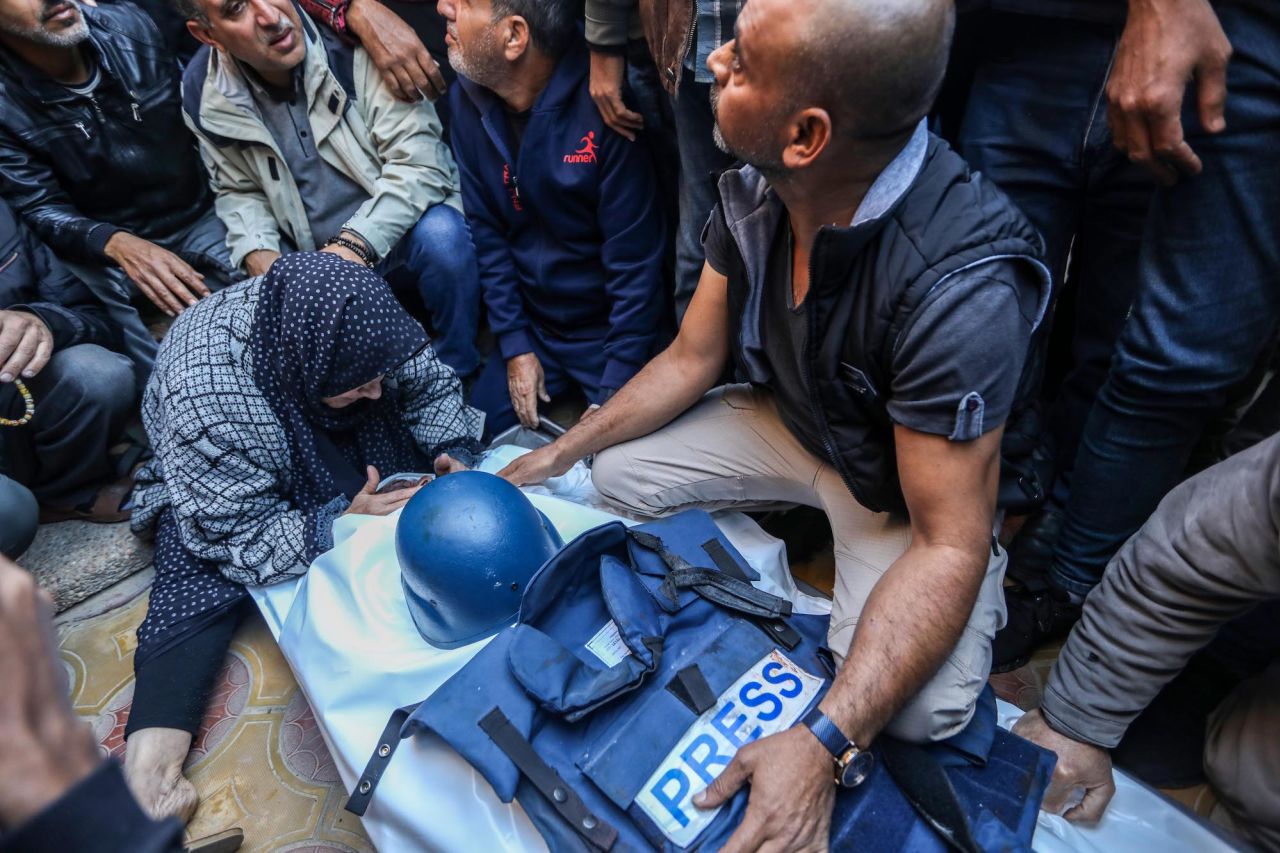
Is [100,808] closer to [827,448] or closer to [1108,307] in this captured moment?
[827,448]

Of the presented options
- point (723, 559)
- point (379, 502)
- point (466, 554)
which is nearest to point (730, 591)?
point (723, 559)

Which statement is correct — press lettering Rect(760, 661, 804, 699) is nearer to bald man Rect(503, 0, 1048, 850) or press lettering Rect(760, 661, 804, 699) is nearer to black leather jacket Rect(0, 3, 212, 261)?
bald man Rect(503, 0, 1048, 850)

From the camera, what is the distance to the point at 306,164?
2869 mm

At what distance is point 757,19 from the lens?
4.43 ft

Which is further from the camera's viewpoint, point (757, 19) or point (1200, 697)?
point (1200, 697)

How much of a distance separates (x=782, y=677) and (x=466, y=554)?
2.28 ft

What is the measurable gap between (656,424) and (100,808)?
155 centimetres

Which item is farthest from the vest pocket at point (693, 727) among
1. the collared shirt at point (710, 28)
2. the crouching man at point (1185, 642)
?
the collared shirt at point (710, 28)

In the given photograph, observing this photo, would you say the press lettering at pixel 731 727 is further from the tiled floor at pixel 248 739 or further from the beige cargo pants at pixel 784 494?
the tiled floor at pixel 248 739

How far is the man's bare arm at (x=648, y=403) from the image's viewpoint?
2078 mm

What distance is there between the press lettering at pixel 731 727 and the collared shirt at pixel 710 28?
139 cm

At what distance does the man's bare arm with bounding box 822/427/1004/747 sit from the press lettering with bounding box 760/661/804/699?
12 cm

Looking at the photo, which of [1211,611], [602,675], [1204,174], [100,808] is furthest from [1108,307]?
[100,808]

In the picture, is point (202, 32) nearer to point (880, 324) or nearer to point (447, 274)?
point (447, 274)
